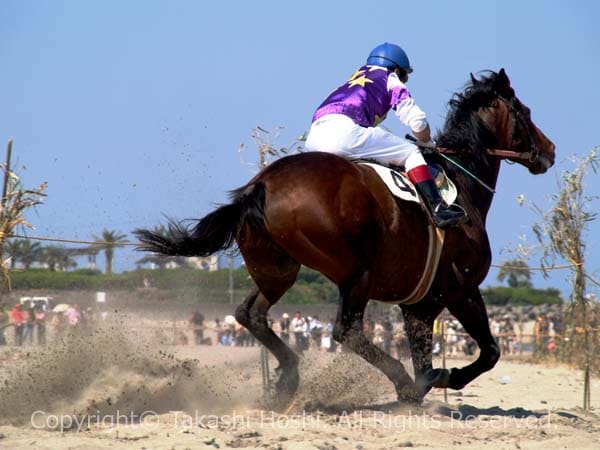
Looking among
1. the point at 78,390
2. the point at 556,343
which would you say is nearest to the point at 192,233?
the point at 78,390

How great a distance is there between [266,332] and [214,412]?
0.80 m

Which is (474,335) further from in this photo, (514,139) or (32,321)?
(32,321)

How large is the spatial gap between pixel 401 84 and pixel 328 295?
2078 centimetres

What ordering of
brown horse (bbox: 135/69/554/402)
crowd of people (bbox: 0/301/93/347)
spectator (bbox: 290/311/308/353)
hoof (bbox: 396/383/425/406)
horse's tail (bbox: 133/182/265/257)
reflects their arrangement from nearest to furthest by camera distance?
brown horse (bbox: 135/69/554/402), horse's tail (bbox: 133/182/265/257), hoof (bbox: 396/383/425/406), crowd of people (bbox: 0/301/93/347), spectator (bbox: 290/311/308/353)

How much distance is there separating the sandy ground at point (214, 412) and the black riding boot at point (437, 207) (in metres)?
1.61

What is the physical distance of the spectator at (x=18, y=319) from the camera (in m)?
13.2

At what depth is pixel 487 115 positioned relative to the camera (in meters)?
8.59

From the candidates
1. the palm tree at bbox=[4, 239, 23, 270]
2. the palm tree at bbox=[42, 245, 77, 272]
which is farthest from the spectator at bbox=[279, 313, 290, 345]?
the palm tree at bbox=[4, 239, 23, 270]

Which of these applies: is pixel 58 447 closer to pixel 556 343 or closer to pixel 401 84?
pixel 401 84

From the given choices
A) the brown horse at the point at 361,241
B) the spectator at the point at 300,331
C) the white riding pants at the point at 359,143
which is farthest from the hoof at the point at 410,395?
the spectator at the point at 300,331

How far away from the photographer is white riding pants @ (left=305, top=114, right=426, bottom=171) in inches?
287

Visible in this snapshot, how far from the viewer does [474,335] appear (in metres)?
7.98

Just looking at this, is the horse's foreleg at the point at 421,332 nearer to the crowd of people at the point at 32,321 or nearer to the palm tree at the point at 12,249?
the palm tree at the point at 12,249

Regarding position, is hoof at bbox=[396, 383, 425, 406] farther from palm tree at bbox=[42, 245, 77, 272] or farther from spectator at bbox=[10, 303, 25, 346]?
spectator at bbox=[10, 303, 25, 346]
